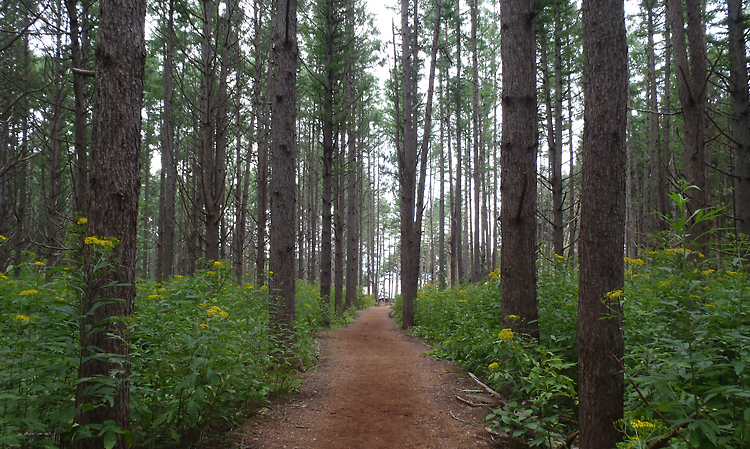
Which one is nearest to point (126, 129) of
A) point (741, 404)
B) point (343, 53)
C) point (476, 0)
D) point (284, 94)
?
point (284, 94)

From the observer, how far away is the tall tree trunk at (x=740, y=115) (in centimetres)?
640

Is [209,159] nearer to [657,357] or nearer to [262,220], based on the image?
[262,220]

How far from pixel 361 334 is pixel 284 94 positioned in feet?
23.9

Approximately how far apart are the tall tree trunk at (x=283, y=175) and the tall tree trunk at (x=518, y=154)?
359 centimetres

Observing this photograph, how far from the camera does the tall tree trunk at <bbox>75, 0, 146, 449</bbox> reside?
2.63 metres

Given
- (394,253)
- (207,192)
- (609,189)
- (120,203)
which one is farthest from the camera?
(394,253)

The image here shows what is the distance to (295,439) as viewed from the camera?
3.54m

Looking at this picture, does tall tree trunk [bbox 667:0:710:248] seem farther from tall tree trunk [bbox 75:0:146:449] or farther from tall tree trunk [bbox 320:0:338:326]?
tall tree trunk [bbox 320:0:338:326]

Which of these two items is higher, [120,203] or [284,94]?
[284,94]

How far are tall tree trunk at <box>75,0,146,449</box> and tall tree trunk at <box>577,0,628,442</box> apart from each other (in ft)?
11.9

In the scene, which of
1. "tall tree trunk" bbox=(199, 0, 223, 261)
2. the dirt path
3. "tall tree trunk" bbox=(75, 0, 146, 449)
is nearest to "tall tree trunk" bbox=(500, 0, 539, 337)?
the dirt path

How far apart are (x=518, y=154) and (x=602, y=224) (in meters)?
2.37

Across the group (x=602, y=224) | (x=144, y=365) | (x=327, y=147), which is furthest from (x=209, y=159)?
(x=602, y=224)

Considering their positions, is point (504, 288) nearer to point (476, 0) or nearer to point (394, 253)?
point (476, 0)
